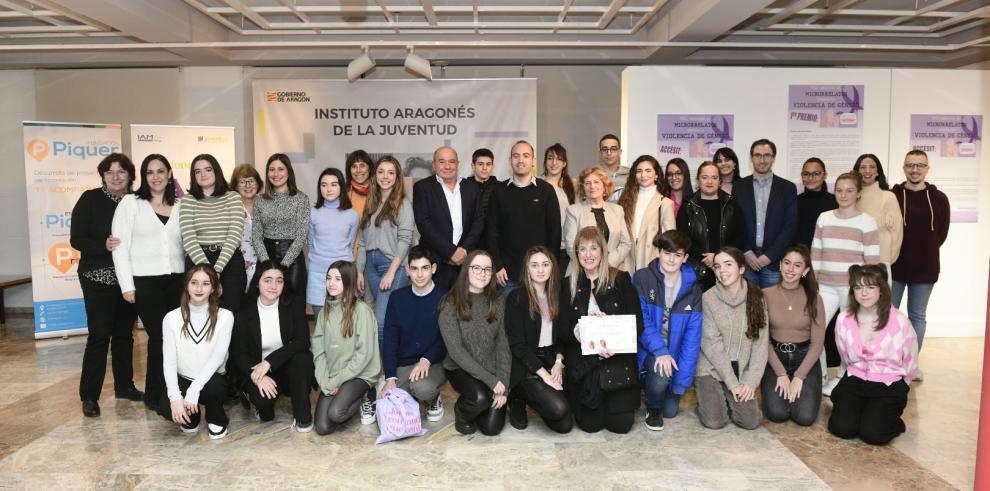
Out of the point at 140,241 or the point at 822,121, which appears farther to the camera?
the point at 822,121

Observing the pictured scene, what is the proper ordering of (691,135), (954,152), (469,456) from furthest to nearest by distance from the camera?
(954,152), (691,135), (469,456)

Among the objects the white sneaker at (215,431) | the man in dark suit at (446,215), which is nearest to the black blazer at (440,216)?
the man in dark suit at (446,215)

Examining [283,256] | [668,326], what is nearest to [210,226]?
[283,256]

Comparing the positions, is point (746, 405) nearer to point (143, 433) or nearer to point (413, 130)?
point (143, 433)

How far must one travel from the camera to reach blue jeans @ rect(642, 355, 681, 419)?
3.66 metres

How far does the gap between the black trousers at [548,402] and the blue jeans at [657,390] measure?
0.46 m

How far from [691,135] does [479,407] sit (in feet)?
11.1

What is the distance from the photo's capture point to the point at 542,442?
11.3ft

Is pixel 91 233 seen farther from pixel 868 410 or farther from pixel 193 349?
pixel 868 410

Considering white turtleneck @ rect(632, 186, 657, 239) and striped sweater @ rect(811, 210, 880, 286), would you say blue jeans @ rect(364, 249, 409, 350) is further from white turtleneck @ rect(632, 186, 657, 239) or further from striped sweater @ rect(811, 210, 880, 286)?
striped sweater @ rect(811, 210, 880, 286)

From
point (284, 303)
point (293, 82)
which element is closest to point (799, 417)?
point (284, 303)

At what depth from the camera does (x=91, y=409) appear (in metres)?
3.90

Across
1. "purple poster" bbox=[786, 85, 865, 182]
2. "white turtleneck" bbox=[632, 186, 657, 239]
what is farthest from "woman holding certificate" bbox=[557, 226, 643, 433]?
"purple poster" bbox=[786, 85, 865, 182]

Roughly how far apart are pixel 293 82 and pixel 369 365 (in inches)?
165
